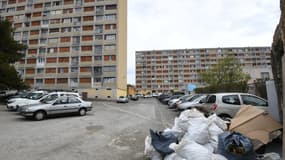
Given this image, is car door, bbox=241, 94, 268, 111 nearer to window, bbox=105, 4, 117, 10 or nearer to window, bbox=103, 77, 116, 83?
window, bbox=103, 77, 116, 83

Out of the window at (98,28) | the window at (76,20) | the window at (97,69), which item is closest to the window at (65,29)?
the window at (76,20)

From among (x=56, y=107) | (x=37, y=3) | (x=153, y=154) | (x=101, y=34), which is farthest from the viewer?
(x=37, y=3)

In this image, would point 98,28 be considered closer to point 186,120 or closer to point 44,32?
point 44,32

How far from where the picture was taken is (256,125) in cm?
446

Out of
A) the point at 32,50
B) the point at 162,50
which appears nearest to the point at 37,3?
the point at 32,50

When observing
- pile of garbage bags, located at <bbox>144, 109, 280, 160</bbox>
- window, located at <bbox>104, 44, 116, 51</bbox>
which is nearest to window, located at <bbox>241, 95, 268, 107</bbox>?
pile of garbage bags, located at <bbox>144, 109, 280, 160</bbox>

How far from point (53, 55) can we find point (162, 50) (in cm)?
6524

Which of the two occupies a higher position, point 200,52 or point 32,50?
point 200,52

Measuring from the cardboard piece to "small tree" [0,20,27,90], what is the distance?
2483 cm

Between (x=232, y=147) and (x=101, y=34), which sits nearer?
(x=232, y=147)

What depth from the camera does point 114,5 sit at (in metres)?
46.3

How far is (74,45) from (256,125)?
155 ft

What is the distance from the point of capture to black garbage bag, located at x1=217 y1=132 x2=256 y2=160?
3402mm

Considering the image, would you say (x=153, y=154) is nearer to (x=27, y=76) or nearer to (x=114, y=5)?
(x=114, y=5)
